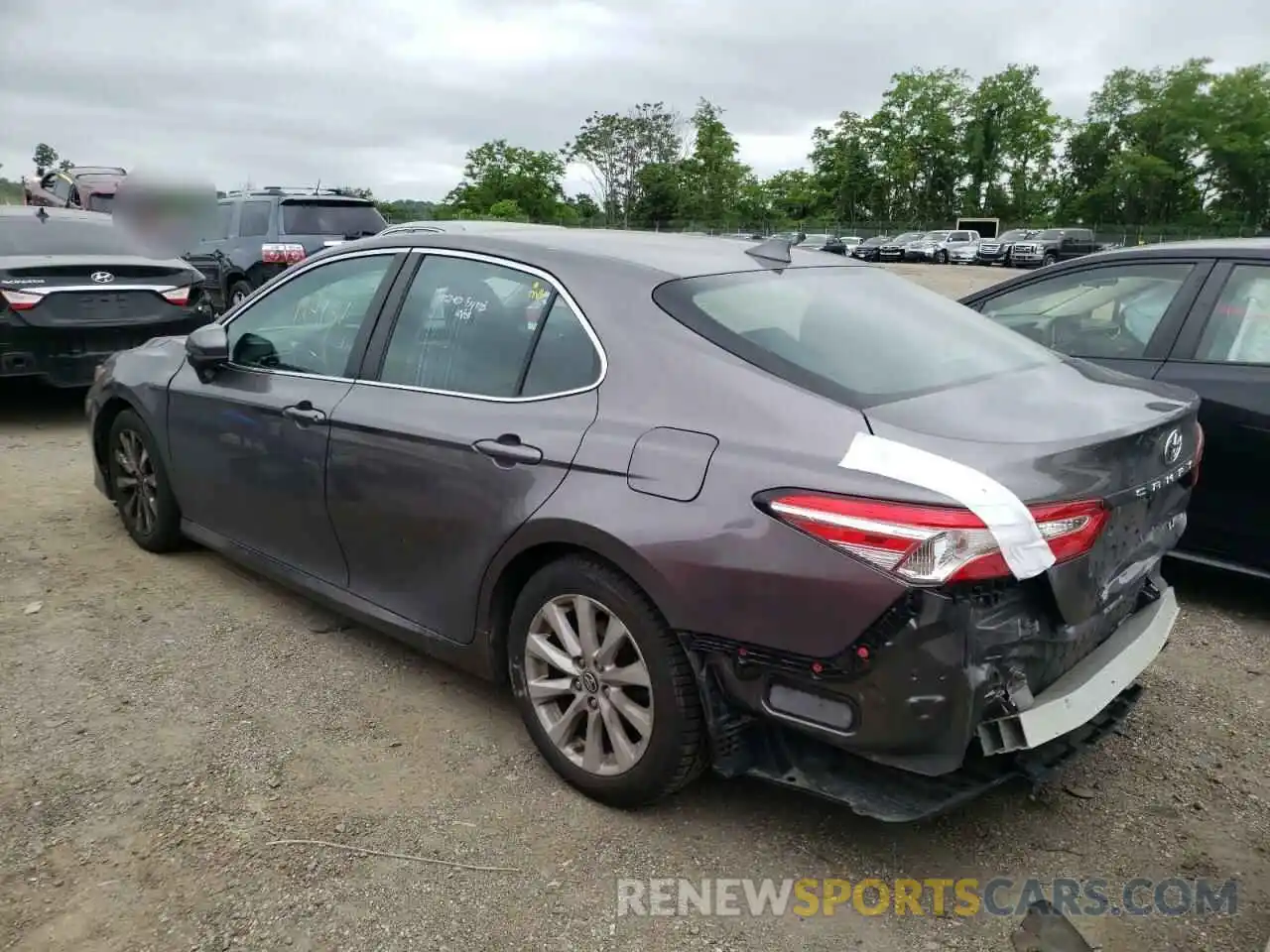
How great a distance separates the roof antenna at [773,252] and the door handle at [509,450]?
39.3 inches

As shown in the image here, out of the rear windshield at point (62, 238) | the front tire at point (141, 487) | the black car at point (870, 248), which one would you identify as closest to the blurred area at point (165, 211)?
the rear windshield at point (62, 238)

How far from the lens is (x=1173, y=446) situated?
8.91ft

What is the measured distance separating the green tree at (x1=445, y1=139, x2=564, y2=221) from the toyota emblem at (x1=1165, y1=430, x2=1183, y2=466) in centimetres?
4853

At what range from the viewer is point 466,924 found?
2.36 meters

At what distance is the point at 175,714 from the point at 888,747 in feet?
7.59

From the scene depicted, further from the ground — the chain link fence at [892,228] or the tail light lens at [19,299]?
the chain link fence at [892,228]

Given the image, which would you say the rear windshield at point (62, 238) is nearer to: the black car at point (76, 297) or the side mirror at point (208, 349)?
the black car at point (76, 297)

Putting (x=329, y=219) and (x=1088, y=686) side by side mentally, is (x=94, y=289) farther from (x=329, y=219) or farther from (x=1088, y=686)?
(x=1088, y=686)

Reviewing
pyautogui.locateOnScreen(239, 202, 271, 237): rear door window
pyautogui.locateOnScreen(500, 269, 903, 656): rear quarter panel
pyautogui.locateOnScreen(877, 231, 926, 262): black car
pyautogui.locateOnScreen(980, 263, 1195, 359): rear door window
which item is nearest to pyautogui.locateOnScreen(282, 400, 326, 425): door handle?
pyautogui.locateOnScreen(500, 269, 903, 656): rear quarter panel

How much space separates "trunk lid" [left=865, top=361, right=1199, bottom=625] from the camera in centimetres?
227

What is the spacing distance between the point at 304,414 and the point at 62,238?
17.8 ft

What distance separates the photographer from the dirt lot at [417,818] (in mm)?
2363

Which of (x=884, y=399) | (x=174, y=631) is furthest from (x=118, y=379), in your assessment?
(x=884, y=399)

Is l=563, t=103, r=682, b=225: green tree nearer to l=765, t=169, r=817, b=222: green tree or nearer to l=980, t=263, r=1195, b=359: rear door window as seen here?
l=765, t=169, r=817, b=222: green tree
